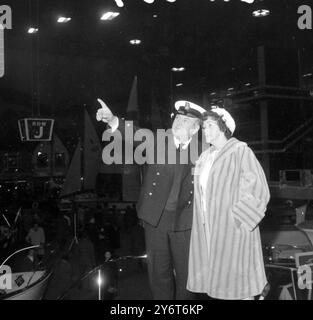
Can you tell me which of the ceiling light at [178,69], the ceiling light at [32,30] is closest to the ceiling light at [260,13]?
the ceiling light at [178,69]

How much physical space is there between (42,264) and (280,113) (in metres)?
1.97

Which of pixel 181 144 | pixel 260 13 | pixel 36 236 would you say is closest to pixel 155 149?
pixel 181 144

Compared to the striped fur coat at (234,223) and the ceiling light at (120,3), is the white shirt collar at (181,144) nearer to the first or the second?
the striped fur coat at (234,223)

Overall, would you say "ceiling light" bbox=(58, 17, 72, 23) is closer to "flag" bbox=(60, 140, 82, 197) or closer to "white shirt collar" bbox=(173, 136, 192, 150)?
"flag" bbox=(60, 140, 82, 197)

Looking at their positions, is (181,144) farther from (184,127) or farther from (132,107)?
(132,107)

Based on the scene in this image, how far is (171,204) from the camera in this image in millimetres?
2178

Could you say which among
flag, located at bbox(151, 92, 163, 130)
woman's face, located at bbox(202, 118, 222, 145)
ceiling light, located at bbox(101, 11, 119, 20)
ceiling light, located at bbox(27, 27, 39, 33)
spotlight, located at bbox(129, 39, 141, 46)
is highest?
ceiling light, located at bbox(101, 11, 119, 20)

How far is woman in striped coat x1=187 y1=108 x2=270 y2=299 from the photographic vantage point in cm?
192

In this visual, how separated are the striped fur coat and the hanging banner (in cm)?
148

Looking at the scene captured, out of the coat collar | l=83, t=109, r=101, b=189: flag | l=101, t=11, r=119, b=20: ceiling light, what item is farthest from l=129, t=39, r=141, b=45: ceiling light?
the coat collar

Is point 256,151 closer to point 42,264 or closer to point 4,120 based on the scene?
point 42,264

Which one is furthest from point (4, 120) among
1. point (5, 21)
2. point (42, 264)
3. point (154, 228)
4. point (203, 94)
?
point (154, 228)

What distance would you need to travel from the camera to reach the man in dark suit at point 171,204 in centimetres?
217
